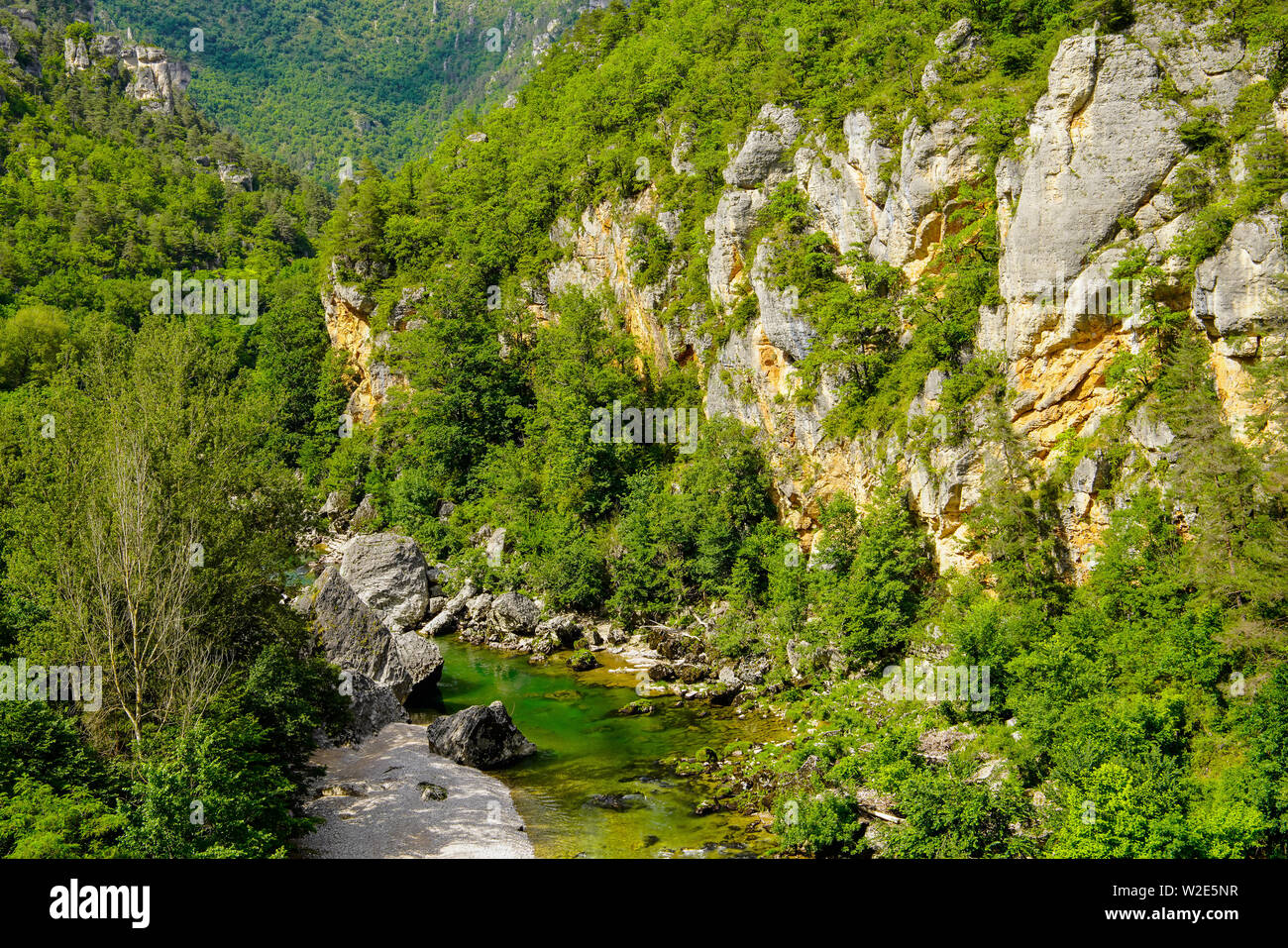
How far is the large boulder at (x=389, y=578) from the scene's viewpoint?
4156cm

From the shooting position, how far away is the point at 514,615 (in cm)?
3981

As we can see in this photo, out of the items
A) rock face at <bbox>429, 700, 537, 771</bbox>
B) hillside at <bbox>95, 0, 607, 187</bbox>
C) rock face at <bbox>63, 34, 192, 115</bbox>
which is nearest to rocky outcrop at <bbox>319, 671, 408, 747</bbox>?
rock face at <bbox>429, 700, 537, 771</bbox>

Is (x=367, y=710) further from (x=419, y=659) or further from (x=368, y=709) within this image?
(x=419, y=659)

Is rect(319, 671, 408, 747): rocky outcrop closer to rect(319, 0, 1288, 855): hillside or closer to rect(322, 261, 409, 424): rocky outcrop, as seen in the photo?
rect(319, 0, 1288, 855): hillside

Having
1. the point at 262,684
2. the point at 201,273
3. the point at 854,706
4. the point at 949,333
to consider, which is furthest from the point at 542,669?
the point at 201,273

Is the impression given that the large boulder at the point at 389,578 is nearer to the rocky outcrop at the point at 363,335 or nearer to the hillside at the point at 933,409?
the hillside at the point at 933,409

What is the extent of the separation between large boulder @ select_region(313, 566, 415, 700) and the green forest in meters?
2.49

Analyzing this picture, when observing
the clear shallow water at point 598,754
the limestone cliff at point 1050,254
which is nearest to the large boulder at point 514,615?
the clear shallow water at point 598,754

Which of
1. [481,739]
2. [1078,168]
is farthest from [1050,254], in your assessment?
[481,739]

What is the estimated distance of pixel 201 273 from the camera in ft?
282

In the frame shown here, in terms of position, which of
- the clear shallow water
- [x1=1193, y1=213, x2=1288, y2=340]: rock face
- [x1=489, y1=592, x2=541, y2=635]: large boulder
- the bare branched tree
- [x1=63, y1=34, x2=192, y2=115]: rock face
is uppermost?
[x1=63, y1=34, x2=192, y2=115]: rock face

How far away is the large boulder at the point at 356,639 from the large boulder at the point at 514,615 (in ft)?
28.3

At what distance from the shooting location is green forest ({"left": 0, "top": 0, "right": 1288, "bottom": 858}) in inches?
690
